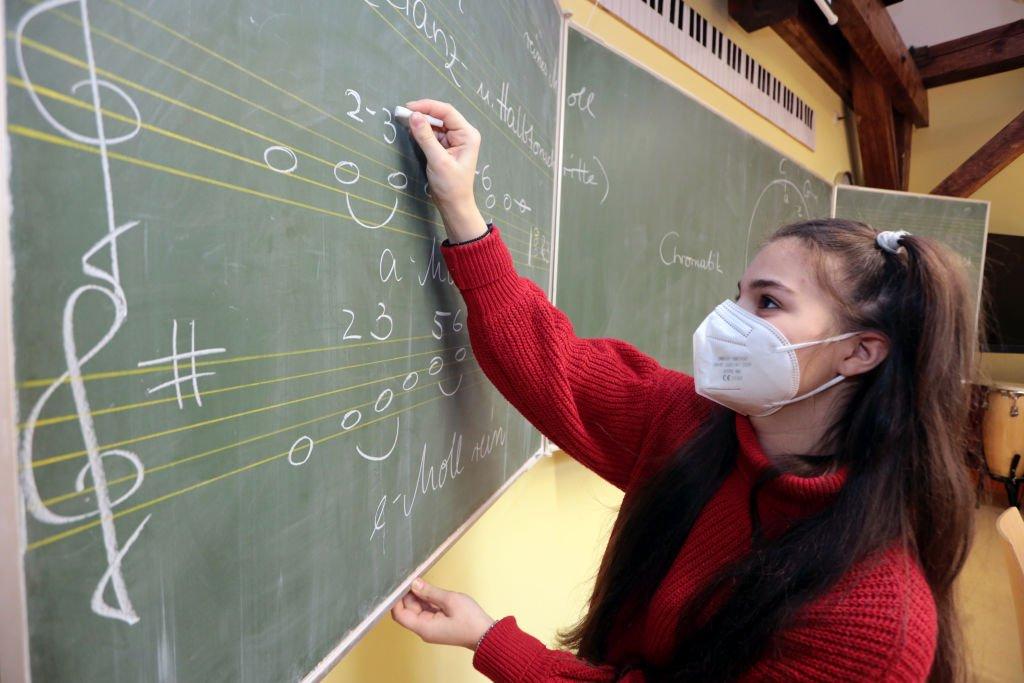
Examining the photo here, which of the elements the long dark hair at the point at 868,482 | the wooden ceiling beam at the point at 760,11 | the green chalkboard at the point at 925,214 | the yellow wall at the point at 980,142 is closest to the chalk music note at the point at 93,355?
the long dark hair at the point at 868,482

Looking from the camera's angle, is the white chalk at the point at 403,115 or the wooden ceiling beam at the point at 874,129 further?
the wooden ceiling beam at the point at 874,129

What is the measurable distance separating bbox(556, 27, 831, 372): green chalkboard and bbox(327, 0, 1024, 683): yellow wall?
196 mm

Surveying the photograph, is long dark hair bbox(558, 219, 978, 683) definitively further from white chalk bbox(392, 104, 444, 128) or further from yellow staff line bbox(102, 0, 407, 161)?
yellow staff line bbox(102, 0, 407, 161)

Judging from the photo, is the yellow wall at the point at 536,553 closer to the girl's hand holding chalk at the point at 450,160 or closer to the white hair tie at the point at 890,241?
the girl's hand holding chalk at the point at 450,160

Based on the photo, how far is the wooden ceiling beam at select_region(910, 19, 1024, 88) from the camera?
3115 millimetres

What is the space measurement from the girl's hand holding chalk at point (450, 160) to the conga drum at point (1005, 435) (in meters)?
3.58

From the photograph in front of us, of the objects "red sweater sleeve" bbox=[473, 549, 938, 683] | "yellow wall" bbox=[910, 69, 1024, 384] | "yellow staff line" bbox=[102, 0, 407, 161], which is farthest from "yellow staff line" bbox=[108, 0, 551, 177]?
"yellow wall" bbox=[910, 69, 1024, 384]

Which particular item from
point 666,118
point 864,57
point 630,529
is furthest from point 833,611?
point 864,57

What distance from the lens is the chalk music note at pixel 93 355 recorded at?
306 millimetres

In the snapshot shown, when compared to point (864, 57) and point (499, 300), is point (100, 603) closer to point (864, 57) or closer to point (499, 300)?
point (499, 300)

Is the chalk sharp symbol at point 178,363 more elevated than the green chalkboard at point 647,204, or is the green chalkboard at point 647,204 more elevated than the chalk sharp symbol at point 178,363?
the green chalkboard at point 647,204

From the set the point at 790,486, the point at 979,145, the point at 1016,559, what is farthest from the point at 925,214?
the point at 790,486

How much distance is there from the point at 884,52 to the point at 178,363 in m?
3.55

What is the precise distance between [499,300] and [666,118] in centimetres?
123
